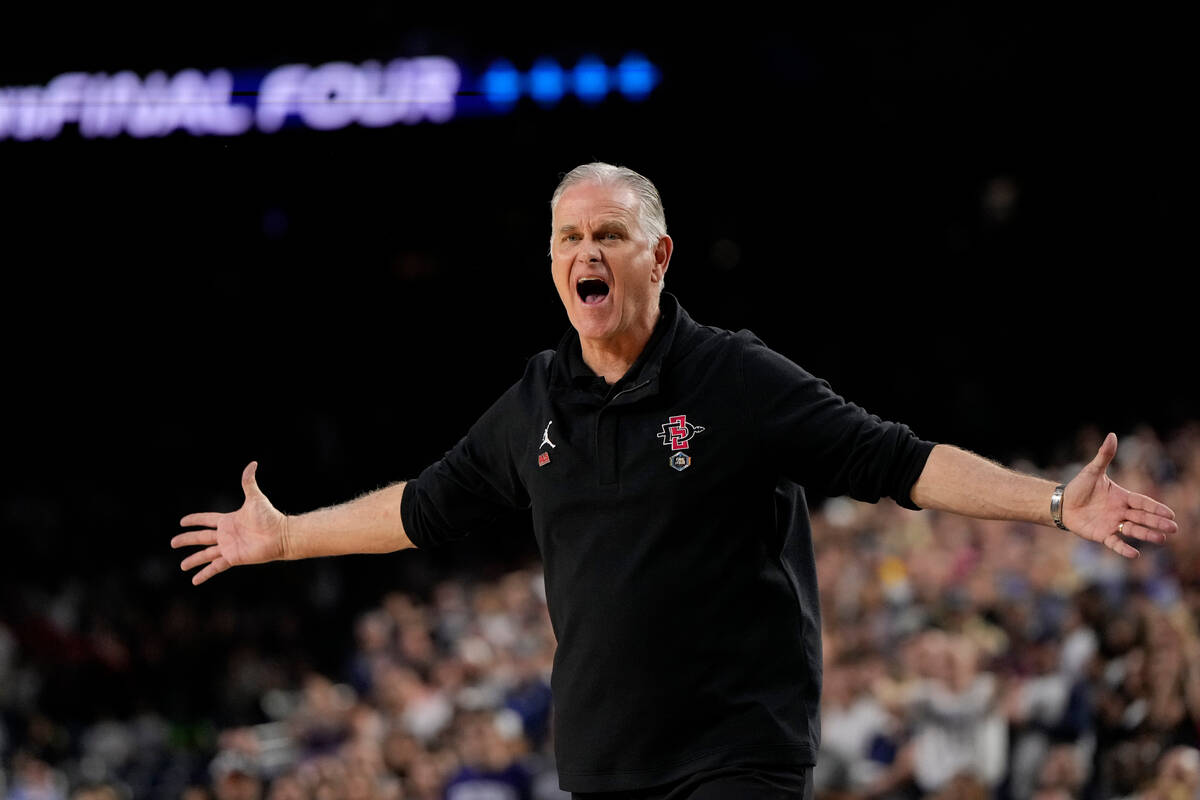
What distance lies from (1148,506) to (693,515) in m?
0.78

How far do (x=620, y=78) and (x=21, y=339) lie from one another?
882 cm

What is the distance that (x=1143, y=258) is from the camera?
16.3 metres

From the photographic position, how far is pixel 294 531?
3.51 metres

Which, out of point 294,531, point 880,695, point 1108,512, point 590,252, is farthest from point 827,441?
point 880,695

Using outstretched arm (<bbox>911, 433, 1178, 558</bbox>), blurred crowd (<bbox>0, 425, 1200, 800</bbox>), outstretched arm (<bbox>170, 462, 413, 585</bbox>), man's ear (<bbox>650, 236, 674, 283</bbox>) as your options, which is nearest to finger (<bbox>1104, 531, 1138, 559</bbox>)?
outstretched arm (<bbox>911, 433, 1178, 558</bbox>)

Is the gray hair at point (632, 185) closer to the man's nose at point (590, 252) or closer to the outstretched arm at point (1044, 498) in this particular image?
the man's nose at point (590, 252)

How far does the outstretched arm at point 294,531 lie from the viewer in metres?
3.44

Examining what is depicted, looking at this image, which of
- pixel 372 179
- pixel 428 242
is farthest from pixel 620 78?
pixel 428 242

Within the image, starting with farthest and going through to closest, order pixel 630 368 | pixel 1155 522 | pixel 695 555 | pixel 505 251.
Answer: pixel 505 251 < pixel 630 368 < pixel 695 555 < pixel 1155 522

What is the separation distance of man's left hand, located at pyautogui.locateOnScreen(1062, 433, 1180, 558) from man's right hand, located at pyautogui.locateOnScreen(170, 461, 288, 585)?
1.73 m

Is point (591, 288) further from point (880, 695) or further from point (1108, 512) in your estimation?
point (880, 695)

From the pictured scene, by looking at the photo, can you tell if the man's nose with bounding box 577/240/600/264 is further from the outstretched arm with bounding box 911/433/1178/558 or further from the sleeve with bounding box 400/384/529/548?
the outstretched arm with bounding box 911/433/1178/558

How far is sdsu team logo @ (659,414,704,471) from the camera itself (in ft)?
9.38

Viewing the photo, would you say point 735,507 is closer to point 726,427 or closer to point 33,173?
point 726,427
